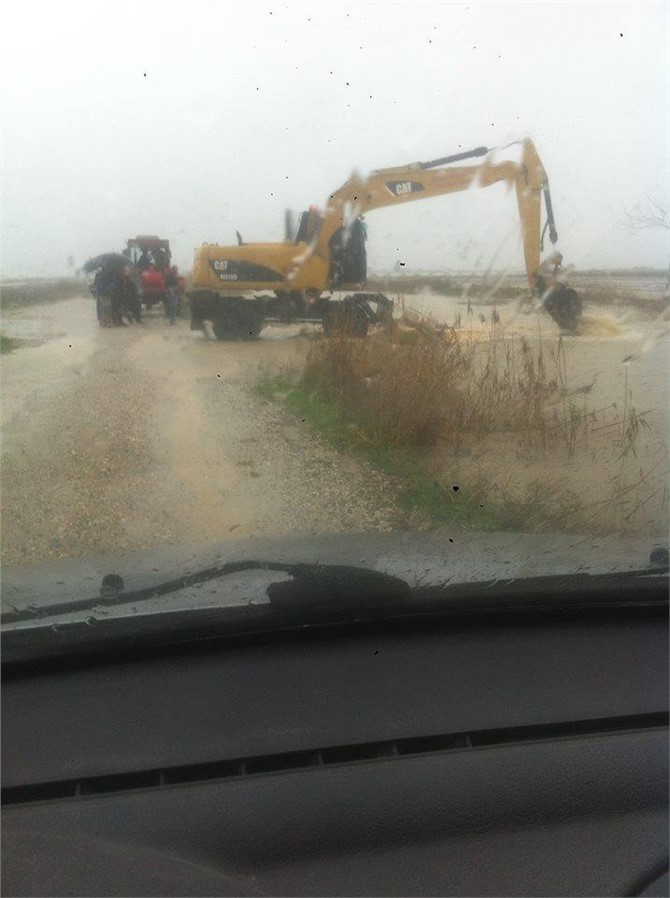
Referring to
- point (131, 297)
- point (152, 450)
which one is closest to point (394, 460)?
point (152, 450)

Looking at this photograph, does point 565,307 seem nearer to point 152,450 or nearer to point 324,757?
point 152,450

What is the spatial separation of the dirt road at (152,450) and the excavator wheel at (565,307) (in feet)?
5.66

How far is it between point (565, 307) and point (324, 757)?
430 cm

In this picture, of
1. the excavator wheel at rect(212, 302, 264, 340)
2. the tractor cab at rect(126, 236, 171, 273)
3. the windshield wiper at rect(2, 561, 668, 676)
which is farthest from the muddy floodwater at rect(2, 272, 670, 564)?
the windshield wiper at rect(2, 561, 668, 676)

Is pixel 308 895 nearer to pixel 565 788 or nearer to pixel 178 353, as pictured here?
pixel 565 788

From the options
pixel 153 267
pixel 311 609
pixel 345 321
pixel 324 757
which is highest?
pixel 153 267

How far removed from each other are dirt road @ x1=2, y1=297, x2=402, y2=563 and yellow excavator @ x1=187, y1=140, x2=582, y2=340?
0.34m

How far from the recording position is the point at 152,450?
5.78m

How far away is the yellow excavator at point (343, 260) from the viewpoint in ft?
18.5

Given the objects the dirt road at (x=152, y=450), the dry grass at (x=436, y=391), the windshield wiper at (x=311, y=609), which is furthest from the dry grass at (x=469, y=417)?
the windshield wiper at (x=311, y=609)

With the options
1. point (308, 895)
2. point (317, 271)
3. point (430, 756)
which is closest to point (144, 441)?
point (317, 271)

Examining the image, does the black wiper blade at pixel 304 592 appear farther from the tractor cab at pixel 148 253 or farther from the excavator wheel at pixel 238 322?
the excavator wheel at pixel 238 322

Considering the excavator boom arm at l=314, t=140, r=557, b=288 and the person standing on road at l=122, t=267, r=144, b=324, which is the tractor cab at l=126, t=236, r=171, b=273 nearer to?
the person standing on road at l=122, t=267, r=144, b=324

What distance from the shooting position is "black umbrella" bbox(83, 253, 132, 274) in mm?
4848
